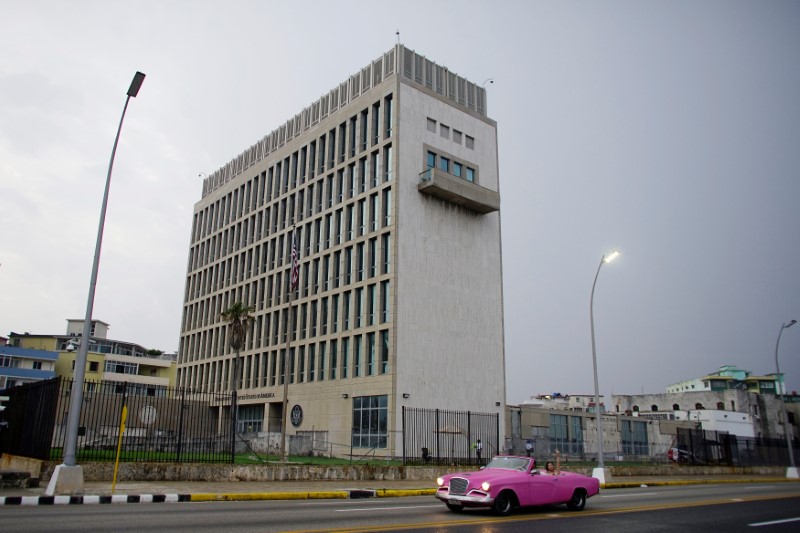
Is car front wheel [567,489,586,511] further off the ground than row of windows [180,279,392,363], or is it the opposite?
row of windows [180,279,392,363]

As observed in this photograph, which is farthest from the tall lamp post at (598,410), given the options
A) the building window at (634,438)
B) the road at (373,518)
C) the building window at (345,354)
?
the building window at (634,438)

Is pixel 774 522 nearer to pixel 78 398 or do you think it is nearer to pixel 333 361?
pixel 78 398

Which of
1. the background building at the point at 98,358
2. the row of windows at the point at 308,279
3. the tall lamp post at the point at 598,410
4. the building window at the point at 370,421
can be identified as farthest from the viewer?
the background building at the point at 98,358

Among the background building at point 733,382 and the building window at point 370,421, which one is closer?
the building window at point 370,421

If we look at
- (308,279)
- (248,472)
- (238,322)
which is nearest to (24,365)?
(238,322)

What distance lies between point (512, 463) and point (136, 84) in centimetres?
1534

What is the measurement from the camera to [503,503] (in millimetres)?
13359

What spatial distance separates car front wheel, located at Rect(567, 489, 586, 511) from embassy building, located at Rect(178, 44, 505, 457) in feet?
87.2

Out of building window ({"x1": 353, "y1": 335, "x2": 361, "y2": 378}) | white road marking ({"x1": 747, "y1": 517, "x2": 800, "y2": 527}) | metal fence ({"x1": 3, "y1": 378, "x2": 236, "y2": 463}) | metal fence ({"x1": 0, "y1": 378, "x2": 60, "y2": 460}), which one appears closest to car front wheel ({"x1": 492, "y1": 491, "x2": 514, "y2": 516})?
white road marking ({"x1": 747, "y1": 517, "x2": 800, "y2": 527})

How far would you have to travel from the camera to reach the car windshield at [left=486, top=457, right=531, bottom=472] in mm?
14620

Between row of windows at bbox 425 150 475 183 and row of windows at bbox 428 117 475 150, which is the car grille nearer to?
row of windows at bbox 425 150 475 183

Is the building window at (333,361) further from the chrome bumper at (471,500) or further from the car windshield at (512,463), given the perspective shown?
the chrome bumper at (471,500)

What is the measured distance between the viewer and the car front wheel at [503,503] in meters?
13.2

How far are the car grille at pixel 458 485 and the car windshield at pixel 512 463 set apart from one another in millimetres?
1499
